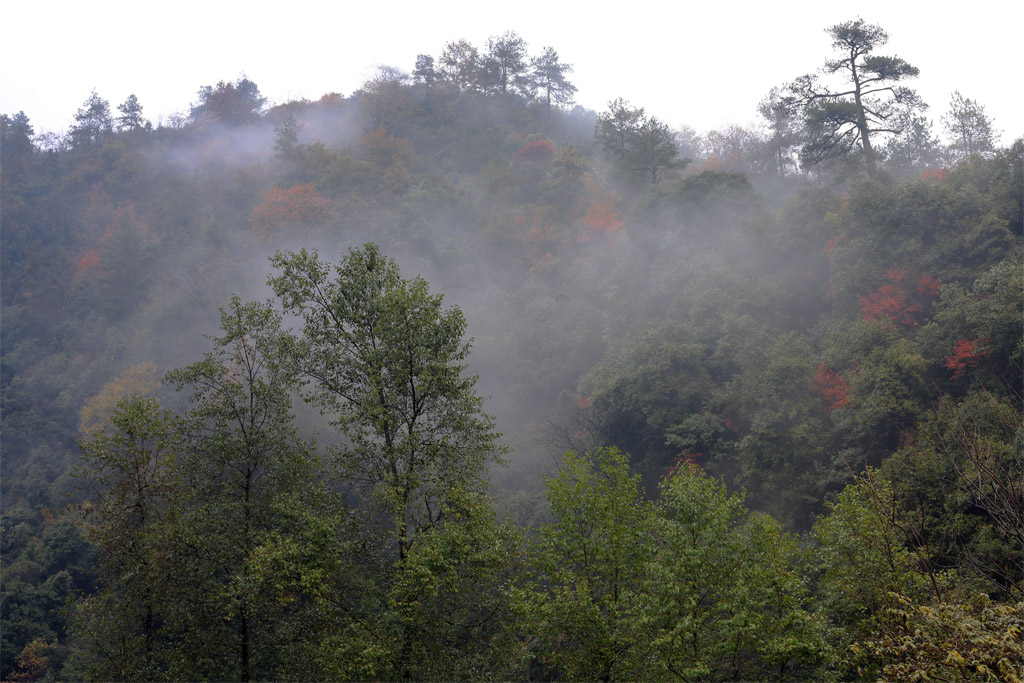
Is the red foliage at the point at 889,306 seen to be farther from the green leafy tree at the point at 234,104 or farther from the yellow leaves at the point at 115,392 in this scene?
the green leafy tree at the point at 234,104

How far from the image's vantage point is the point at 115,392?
41.8 m

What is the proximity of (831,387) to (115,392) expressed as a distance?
44278 mm

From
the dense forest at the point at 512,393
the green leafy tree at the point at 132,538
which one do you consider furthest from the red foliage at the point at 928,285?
the green leafy tree at the point at 132,538

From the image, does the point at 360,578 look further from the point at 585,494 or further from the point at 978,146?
the point at 978,146

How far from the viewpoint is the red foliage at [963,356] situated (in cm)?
1884

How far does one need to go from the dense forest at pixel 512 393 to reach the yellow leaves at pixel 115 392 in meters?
0.34

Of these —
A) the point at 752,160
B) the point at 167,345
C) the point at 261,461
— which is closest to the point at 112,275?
the point at 167,345

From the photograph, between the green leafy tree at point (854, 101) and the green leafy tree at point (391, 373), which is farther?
the green leafy tree at point (854, 101)

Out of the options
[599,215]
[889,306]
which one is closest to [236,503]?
[889,306]

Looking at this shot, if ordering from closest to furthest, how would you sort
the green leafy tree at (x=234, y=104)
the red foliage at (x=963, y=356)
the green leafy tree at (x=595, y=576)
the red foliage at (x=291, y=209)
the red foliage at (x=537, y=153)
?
the green leafy tree at (x=595, y=576), the red foliage at (x=963, y=356), the red foliage at (x=291, y=209), the red foliage at (x=537, y=153), the green leafy tree at (x=234, y=104)

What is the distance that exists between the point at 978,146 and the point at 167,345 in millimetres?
55788

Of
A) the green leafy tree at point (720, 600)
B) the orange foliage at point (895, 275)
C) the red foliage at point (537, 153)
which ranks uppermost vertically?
the red foliage at point (537, 153)

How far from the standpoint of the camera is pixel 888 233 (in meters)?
24.9

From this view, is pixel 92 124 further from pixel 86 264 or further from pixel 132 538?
pixel 132 538
